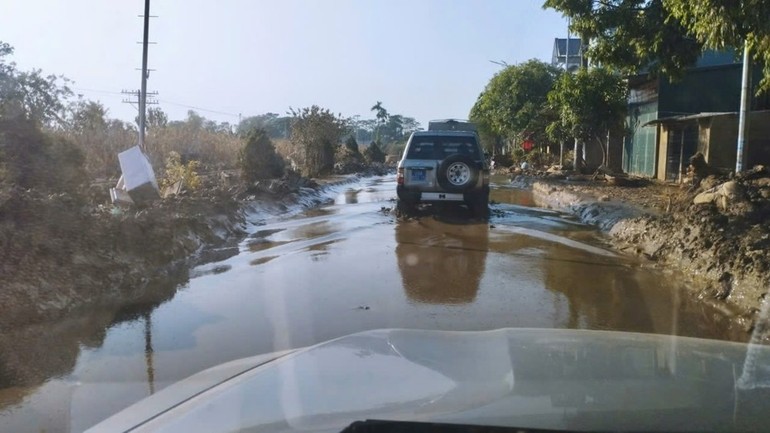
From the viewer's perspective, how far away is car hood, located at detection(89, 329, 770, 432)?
7.76 feet

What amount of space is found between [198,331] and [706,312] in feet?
17.2

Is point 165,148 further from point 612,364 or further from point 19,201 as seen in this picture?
point 612,364

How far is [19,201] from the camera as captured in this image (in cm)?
895

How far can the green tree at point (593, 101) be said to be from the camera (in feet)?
90.7

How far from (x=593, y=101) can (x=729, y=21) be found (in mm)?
19584

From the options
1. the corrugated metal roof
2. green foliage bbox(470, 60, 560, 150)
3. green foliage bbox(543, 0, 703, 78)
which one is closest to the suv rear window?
green foliage bbox(543, 0, 703, 78)

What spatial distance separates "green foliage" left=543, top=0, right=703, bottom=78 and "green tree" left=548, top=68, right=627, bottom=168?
13591mm

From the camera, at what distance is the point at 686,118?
22.1 m

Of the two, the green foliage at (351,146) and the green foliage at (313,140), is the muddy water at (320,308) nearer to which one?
the green foliage at (313,140)

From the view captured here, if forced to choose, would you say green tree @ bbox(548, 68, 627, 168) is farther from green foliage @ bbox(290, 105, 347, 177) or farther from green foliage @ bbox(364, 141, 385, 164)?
green foliage @ bbox(364, 141, 385, 164)

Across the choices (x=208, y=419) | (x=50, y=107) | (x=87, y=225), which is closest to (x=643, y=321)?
(x=208, y=419)

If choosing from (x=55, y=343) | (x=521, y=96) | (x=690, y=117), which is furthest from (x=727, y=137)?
(x=521, y=96)

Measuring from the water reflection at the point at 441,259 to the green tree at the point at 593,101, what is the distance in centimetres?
1438

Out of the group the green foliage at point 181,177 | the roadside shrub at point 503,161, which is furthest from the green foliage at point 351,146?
the green foliage at point 181,177
